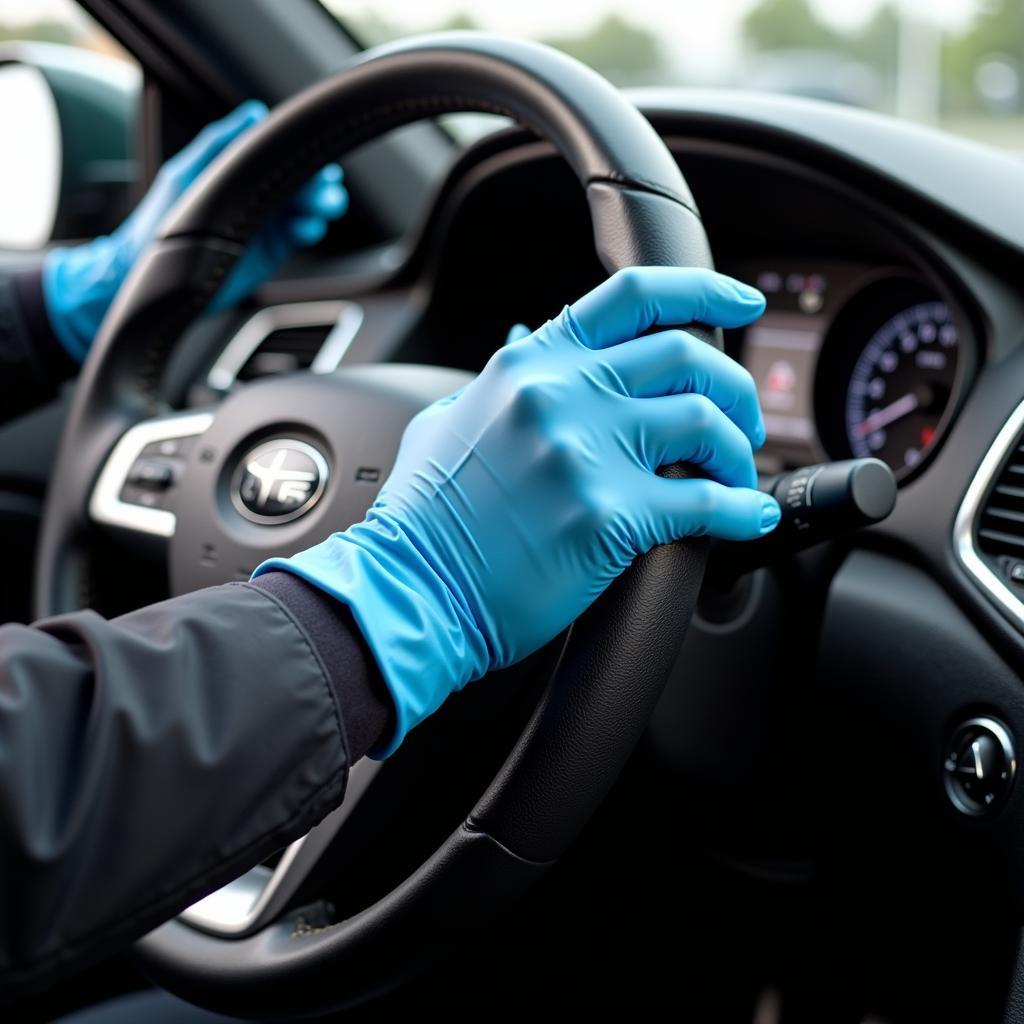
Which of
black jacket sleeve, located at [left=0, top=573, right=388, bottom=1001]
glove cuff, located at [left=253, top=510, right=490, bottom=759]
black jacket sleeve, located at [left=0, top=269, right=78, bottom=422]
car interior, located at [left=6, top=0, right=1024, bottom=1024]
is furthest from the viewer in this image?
black jacket sleeve, located at [left=0, top=269, right=78, bottom=422]

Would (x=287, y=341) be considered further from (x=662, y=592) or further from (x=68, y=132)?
(x=662, y=592)

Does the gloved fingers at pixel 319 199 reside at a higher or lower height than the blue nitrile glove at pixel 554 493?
higher

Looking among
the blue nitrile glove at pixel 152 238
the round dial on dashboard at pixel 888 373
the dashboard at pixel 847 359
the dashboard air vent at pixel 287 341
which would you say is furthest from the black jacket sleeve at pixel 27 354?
the round dial on dashboard at pixel 888 373

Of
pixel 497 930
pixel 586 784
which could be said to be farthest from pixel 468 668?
pixel 497 930

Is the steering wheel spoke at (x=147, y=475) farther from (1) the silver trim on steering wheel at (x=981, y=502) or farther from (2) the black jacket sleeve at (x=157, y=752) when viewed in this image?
(1) the silver trim on steering wheel at (x=981, y=502)

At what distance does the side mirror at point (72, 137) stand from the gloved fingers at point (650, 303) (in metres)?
1.57

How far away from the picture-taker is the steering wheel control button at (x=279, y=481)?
0.95 meters

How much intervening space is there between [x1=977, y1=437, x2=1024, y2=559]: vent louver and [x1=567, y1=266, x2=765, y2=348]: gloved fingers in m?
0.31

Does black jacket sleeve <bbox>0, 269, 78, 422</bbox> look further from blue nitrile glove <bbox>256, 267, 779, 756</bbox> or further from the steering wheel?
blue nitrile glove <bbox>256, 267, 779, 756</bbox>

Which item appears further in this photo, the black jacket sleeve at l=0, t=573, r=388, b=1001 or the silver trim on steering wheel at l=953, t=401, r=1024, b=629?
the silver trim on steering wheel at l=953, t=401, r=1024, b=629

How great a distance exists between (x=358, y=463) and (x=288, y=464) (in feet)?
0.26

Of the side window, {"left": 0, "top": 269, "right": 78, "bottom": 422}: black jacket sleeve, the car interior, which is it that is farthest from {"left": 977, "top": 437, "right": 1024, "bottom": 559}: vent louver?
the side window

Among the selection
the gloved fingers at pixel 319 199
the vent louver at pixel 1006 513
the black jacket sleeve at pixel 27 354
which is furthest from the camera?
the black jacket sleeve at pixel 27 354

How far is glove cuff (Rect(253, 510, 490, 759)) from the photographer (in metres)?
0.68
